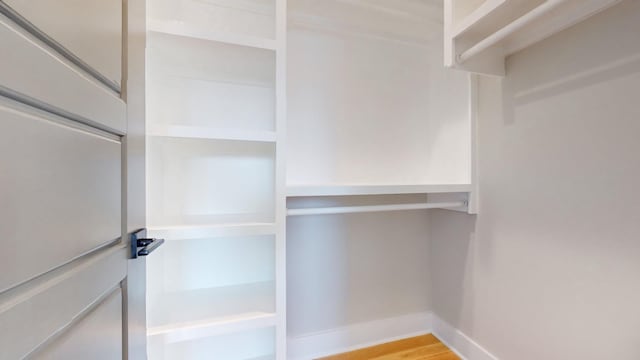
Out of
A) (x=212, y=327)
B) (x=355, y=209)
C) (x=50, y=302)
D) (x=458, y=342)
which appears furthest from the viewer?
(x=458, y=342)

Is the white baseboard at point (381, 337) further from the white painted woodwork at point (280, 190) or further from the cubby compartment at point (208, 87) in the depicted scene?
the cubby compartment at point (208, 87)

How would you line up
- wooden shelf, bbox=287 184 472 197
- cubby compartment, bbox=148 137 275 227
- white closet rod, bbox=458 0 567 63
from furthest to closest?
cubby compartment, bbox=148 137 275 227 → wooden shelf, bbox=287 184 472 197 → white closet rod, bbox=458 0 567 63

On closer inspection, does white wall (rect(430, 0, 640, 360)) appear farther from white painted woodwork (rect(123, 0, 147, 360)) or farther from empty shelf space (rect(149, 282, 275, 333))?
white painted woodwork (rect(123, 0, 147, 360))

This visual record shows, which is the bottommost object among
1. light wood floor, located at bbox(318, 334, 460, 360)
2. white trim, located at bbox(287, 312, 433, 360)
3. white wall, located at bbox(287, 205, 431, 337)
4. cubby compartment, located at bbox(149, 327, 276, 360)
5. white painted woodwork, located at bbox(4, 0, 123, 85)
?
light wood floor, located at bbox(318, 334, 460, 360)

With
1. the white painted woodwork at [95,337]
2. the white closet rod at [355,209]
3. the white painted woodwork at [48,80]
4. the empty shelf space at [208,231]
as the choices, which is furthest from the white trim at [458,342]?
the white painted woodwork at [48,80]

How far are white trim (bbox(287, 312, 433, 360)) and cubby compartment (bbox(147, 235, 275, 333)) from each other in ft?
1.60

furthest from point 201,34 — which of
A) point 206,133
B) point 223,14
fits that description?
point 223,14

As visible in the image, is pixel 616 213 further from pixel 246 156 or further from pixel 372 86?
pixel 246 156

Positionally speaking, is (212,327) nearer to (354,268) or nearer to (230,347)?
(230,347)

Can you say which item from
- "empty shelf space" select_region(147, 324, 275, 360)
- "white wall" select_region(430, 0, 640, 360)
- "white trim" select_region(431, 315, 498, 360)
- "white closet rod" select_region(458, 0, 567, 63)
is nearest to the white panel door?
"empty shelf space" select_region(147, 324, 275, 360)

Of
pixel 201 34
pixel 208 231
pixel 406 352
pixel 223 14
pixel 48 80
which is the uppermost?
pixel 223 14

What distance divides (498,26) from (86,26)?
1418 millimetres

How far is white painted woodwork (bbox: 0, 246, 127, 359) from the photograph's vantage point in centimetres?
33

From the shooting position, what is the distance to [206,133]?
3.59 feet
